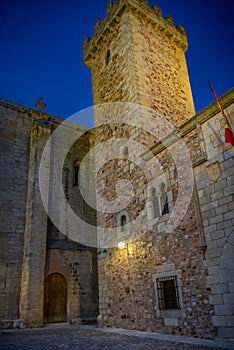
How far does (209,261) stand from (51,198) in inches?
314

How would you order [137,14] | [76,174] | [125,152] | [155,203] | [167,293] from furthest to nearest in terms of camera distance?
[76,174] → [137,14] → [125,152] → [155,203] → [167,293]

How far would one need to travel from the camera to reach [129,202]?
912cm

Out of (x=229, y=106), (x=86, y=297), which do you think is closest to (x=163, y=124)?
(x=229, y=106)

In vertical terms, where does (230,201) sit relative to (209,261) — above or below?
above

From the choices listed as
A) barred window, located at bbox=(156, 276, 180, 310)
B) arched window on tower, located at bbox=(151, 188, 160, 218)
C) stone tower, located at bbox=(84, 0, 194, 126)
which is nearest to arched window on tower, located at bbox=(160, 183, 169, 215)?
arched window on tower, located at bbox=(151, 188, 160, 218)

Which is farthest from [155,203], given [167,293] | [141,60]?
[141,60]

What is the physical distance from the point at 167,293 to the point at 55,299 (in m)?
5.56

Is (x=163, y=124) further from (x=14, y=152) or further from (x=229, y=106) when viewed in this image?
(x=14, y=152)

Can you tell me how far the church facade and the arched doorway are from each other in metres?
0.04

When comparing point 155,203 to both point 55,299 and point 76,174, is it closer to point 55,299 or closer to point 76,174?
A: point 55,299

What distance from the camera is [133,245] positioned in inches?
336

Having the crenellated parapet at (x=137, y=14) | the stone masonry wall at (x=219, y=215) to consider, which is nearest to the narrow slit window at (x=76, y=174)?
the crenellated parapet at (x=137, y=14)

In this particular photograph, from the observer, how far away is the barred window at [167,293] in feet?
22.6

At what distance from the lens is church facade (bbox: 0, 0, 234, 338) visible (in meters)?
6.32
